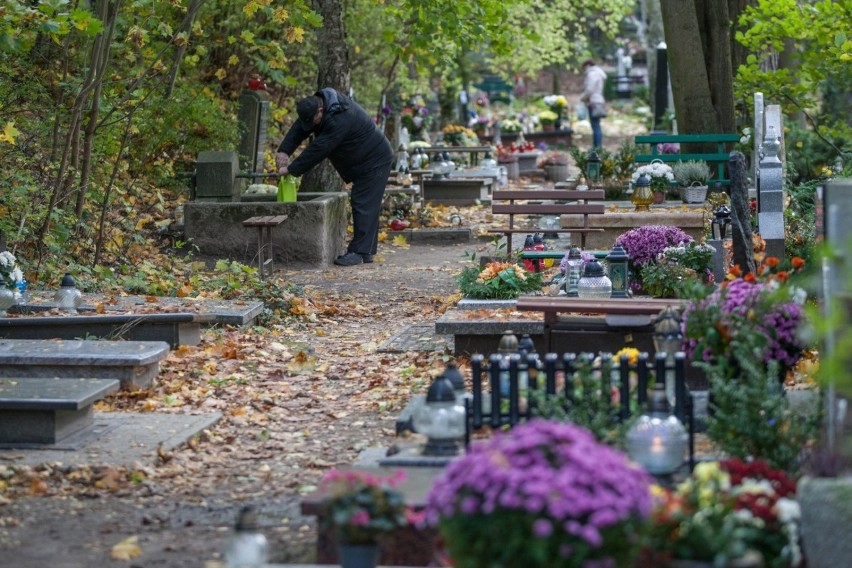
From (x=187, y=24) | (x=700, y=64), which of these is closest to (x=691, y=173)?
(x=700, y=64)

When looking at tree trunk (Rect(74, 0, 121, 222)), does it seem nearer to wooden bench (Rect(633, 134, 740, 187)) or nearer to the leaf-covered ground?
the leaf-covered ground

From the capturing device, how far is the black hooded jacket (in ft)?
51.8

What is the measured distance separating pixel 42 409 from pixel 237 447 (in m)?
1.13

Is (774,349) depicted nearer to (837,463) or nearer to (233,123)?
(837,463)

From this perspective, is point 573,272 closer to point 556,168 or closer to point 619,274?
point 619,274

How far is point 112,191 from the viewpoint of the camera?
14984 mm

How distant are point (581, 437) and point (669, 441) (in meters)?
1.48

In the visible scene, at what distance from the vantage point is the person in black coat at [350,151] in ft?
51.8

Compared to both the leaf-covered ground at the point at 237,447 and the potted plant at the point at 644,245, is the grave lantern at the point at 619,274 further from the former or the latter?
the leaf-covered ground at the point at 237,447

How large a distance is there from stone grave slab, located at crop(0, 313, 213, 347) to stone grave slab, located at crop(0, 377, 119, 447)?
2152mm

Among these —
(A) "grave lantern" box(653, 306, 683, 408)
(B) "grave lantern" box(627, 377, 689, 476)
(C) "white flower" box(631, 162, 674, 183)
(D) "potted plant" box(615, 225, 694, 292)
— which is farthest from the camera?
(C) "white flower" box(631, 162, 674, 183)

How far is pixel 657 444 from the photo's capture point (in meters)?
5.68

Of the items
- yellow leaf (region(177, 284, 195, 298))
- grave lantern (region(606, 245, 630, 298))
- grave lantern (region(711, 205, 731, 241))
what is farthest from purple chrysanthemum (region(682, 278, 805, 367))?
yellow leaf (region(177, 284, 195, 298))

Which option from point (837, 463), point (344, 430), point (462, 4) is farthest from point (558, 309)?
point (462, 4)
